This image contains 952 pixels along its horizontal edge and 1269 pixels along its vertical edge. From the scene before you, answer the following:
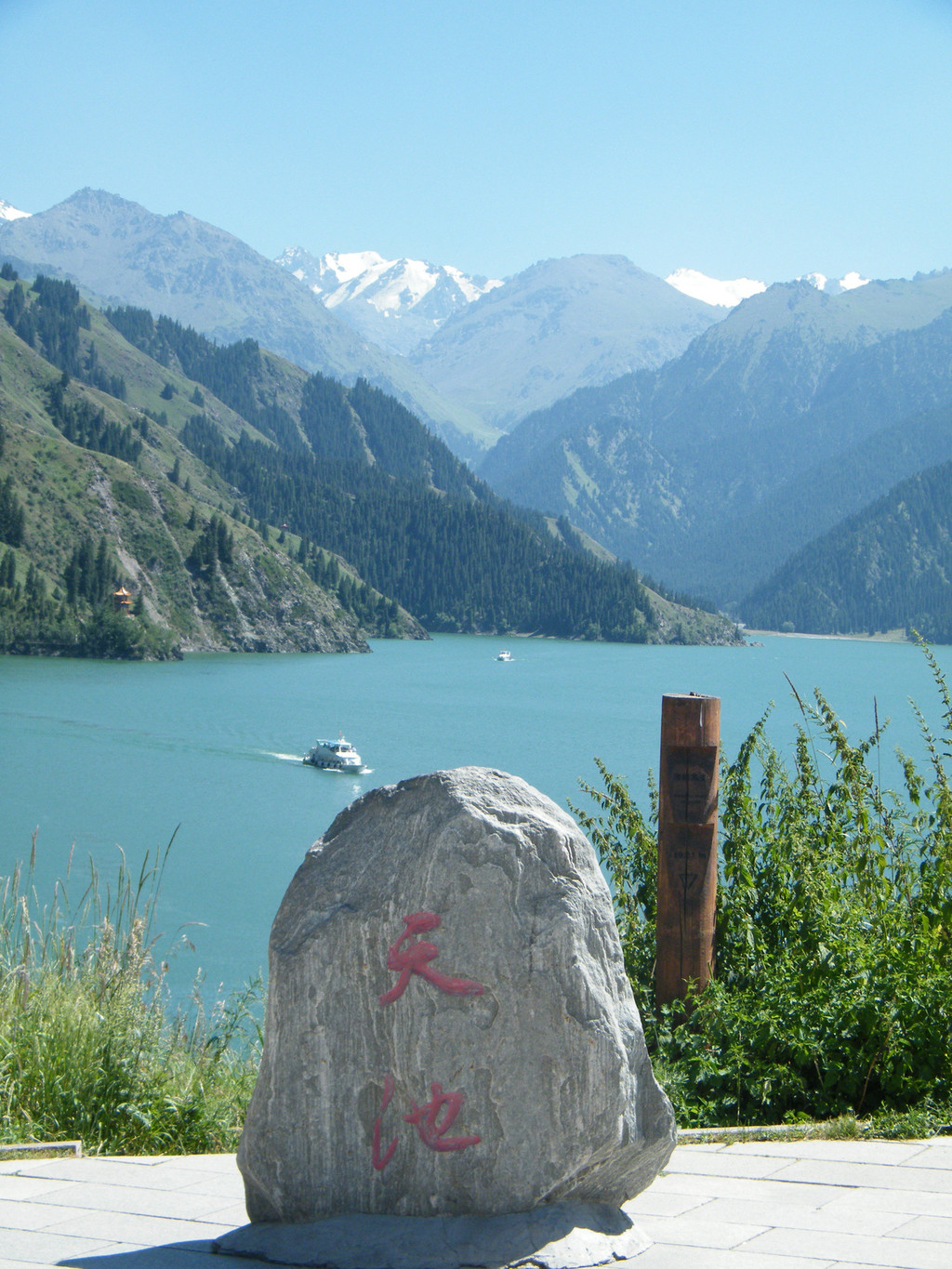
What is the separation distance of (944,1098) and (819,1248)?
303 centimetres

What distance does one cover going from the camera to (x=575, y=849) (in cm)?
484

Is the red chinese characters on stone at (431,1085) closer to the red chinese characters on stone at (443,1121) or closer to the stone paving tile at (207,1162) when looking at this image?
the red chinese characters on stone at (443,1121)

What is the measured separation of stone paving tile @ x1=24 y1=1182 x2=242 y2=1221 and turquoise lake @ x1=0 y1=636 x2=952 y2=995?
2603 mm

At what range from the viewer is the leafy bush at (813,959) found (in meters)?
7.28

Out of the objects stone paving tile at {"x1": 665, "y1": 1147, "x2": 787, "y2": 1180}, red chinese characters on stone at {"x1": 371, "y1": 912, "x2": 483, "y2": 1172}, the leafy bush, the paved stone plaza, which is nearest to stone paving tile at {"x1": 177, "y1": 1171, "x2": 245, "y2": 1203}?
the paved stone plaza

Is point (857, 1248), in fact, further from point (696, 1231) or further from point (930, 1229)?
point (696, 1231)

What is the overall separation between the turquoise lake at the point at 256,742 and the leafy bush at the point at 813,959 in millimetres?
3653

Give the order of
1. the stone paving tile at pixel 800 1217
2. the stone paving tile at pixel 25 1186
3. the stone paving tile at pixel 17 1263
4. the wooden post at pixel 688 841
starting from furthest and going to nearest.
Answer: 1. the wooden post at pixel 688 841
2. the stone paving tile at pixel 25 1186
3. the stone paving tile at pixel 800 1217
4. the stone paving tile at pixel 17 1263

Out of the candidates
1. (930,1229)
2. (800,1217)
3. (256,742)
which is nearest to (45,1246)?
(800,1217)

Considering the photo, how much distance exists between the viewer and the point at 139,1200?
5242mm

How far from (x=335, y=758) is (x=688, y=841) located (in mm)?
54550

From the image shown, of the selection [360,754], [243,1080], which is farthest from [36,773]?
[243,1080]

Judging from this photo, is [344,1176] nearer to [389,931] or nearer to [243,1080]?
[389,931]

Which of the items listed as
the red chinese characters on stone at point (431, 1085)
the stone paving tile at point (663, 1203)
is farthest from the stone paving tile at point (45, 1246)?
the stone paving tile at point (663, 1203)
